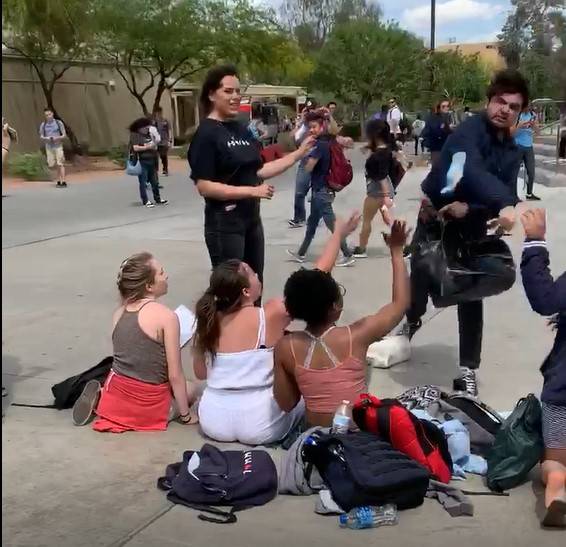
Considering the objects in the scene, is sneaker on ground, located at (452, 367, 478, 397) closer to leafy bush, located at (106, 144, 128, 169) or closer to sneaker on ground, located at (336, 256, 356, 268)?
sneaker on ground, located at (336, 256, 356, 268)

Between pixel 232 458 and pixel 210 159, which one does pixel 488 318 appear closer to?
pixel 210 159

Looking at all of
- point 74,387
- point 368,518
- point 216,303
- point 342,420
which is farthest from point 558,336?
point 74,387

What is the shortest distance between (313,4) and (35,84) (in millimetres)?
39337

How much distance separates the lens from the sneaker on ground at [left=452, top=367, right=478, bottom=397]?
4.36 m

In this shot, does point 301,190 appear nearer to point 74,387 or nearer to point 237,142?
point 237,142

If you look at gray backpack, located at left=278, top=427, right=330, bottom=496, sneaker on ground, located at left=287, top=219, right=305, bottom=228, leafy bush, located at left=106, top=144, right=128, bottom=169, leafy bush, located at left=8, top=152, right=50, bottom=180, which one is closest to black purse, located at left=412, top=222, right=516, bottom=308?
gray backpack, located at left=278, top=427, right=330, bottom=496

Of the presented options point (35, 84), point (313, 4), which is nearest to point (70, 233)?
point (35, 84)

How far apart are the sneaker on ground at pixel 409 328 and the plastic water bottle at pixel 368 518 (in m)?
2.01

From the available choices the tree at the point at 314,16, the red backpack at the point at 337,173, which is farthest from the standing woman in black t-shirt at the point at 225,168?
the tree at the point at 314,16

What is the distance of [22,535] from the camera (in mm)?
3035

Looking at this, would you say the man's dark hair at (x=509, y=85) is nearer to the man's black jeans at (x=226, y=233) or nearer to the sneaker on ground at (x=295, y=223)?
the man's black jeans at (x=226, y=233)

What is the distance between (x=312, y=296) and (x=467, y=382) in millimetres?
1309

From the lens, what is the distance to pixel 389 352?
16.2 ft

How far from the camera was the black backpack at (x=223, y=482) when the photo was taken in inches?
127
